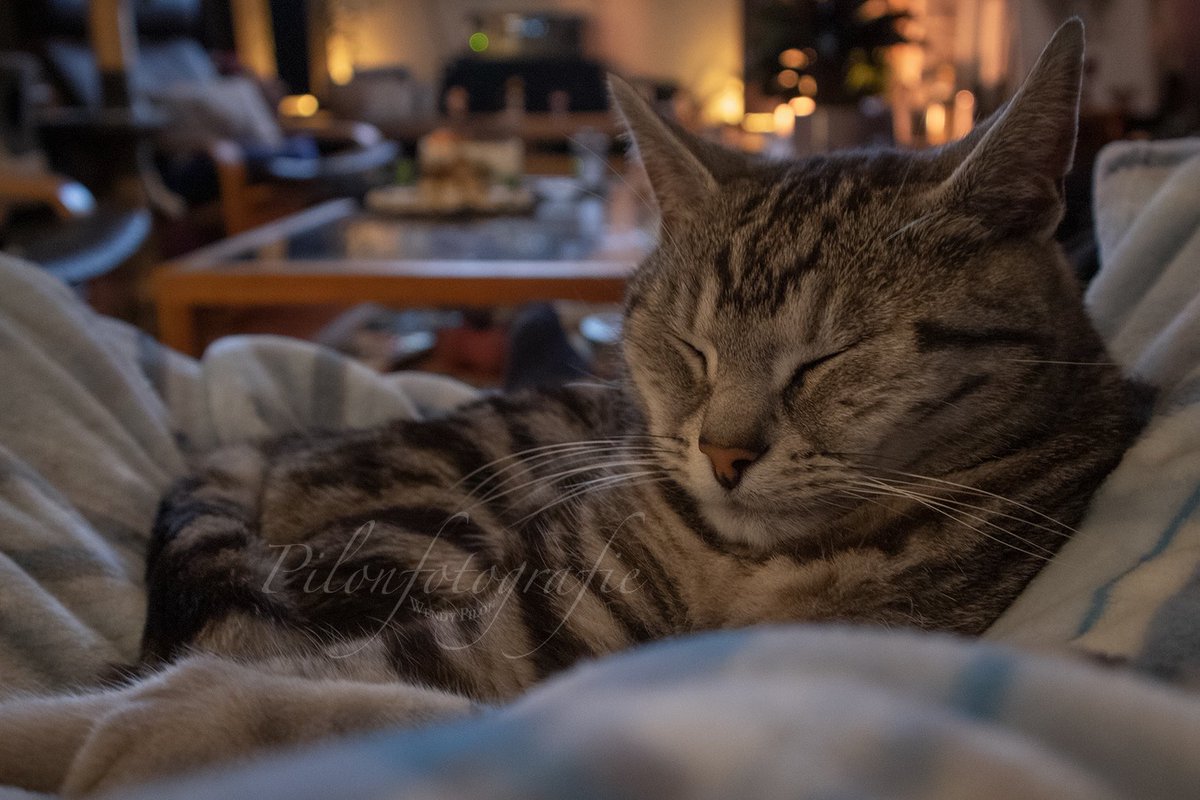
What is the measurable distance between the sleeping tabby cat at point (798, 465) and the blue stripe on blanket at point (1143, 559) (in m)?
0.11

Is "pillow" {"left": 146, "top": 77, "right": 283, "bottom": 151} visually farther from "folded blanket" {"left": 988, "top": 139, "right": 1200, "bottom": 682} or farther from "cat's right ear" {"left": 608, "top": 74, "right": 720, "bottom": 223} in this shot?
"folded blanket" {"left": 988, "top": 139, "right": 1200, "bottom": 682}

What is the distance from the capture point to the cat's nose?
0.72 m

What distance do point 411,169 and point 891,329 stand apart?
388 cm

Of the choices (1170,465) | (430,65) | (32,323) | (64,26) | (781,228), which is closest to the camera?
(1170,465)

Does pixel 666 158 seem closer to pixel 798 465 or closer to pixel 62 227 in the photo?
pixel 798 465

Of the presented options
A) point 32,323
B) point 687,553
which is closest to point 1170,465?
point 687,553

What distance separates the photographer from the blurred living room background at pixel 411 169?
218 cm

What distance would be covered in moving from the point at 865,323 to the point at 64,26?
18.2 ft

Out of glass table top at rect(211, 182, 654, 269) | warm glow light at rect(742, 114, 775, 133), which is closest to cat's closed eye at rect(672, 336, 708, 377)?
glass table top at rect(211, 182, 654, 269)

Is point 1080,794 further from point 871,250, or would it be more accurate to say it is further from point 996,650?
point 871,250

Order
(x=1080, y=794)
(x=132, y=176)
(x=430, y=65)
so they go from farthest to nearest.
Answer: (x=430, y=65) < (x=132, y=176) < (x=1080, y=794)

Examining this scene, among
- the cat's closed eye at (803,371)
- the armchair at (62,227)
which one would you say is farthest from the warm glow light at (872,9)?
the cat's closed eye at (803,371)

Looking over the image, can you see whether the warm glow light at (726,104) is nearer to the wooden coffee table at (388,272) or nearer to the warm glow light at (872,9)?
the warm glow light at (872,9)

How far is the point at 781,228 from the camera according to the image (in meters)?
0.80
